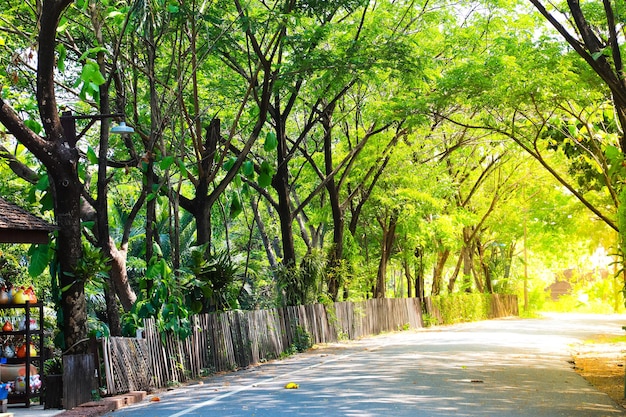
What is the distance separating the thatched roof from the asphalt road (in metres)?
2.68

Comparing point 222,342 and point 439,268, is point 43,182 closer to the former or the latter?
point 222,342

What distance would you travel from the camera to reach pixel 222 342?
677 inches

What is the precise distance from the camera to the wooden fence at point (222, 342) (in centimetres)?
1295

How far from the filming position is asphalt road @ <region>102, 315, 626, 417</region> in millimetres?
10516

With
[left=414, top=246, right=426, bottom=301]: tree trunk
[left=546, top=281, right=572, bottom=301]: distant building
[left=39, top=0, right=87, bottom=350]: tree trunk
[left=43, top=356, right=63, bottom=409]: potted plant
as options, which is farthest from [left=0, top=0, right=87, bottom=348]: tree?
[left=546, top=281, right=572, bottom=301]: distant building

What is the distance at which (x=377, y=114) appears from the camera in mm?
26328

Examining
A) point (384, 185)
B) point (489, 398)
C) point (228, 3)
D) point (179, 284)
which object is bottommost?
point (489, 398)

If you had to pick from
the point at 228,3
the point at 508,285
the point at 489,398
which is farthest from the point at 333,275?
the point at 508,285

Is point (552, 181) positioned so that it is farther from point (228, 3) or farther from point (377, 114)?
point (228, 3)

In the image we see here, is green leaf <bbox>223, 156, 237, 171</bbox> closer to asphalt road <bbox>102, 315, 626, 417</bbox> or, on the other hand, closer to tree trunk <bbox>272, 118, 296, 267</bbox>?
asphalt road <bbox>102, 315, 626, 417</bbox>

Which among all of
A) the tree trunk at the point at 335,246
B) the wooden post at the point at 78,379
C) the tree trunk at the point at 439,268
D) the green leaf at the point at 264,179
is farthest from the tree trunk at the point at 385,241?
the wooden post at the point at 78,379

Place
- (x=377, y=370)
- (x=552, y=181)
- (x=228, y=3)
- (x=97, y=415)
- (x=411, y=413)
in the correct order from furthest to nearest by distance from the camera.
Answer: (x=552, y=181) → (x=228, y=3) → (x=377, y=370) → (x=97, y=415) → (x=411, y=413)

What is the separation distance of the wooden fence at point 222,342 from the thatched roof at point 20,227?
1.98 m

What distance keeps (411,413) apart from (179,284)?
753 centimetres
